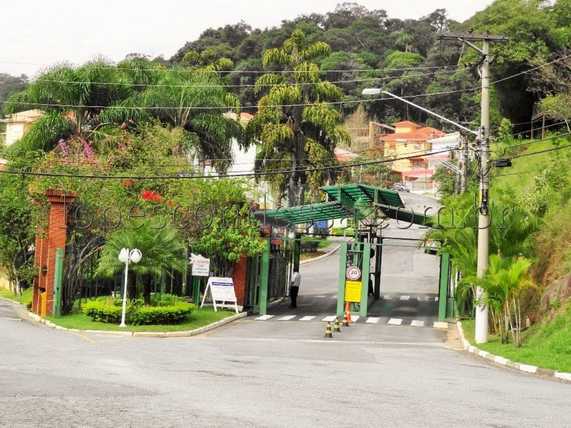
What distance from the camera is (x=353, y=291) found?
35156 mm

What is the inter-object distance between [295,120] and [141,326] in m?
31.8

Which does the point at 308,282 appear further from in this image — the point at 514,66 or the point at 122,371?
the point at 122,371

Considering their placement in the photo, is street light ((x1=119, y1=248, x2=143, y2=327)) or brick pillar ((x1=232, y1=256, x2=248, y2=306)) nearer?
street light ((x1=119, y1=248, x2=143, y2=327))

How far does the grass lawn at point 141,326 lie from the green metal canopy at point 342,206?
5.68 meters

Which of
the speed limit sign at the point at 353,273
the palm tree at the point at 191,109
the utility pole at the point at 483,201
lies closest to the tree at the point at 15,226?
the palm tree at the point at 191,109

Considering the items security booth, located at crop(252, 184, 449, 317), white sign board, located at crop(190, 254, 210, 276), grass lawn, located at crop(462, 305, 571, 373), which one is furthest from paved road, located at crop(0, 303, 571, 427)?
white sign board, located at crop(190, 254, 210, 276)

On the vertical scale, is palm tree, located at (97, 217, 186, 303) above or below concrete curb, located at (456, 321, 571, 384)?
above

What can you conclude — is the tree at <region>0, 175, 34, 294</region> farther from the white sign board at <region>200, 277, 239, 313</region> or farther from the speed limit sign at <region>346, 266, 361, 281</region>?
the speed limit sign at <region>346, 266, 361, 281</region>

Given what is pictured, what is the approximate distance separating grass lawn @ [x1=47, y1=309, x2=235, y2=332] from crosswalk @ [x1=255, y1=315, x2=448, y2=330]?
2309 millimetres

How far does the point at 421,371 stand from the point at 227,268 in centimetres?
1976

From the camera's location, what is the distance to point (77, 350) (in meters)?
19.9

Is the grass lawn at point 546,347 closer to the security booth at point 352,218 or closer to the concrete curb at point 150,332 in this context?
the concrete curb at point 150,332

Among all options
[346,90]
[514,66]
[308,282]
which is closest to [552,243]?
[308,282]

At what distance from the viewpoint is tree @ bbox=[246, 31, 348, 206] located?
57781mm
